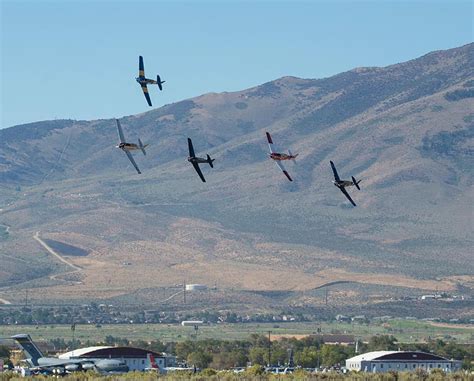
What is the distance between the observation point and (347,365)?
534 feet

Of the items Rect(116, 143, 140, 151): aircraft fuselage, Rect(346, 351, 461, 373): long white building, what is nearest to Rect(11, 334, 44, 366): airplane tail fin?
Rect(346, 351, 461, 373): long white building

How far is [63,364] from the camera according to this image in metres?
139

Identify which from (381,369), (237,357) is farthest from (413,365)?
(237,357)

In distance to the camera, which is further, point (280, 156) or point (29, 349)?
point (29, 349)

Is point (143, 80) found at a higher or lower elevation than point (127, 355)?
higher

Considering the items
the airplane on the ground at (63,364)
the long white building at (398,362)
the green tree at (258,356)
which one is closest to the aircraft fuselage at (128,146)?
the airplane on the ground at (63,364)

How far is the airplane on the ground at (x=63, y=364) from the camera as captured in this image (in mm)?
138625

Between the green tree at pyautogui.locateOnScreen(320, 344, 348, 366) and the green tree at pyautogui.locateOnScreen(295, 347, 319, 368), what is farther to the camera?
the green tree at pyautogui.locateOnScreen(320, 344, 348, 366)

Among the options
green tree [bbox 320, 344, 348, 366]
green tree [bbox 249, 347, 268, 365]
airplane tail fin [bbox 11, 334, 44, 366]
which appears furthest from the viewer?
green tree [bbox 249, 347, 268, 365]

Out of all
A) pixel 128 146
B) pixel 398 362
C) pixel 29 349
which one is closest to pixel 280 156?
pixel 128 146

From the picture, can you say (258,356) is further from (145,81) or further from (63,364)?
(145,81)

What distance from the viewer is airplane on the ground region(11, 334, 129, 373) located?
138625 mm

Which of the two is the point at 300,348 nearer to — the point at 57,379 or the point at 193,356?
the point at 193,356

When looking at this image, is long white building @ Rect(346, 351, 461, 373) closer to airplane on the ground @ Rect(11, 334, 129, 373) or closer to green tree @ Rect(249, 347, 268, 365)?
green tree @ Rect(249, 347, 268, 365)
